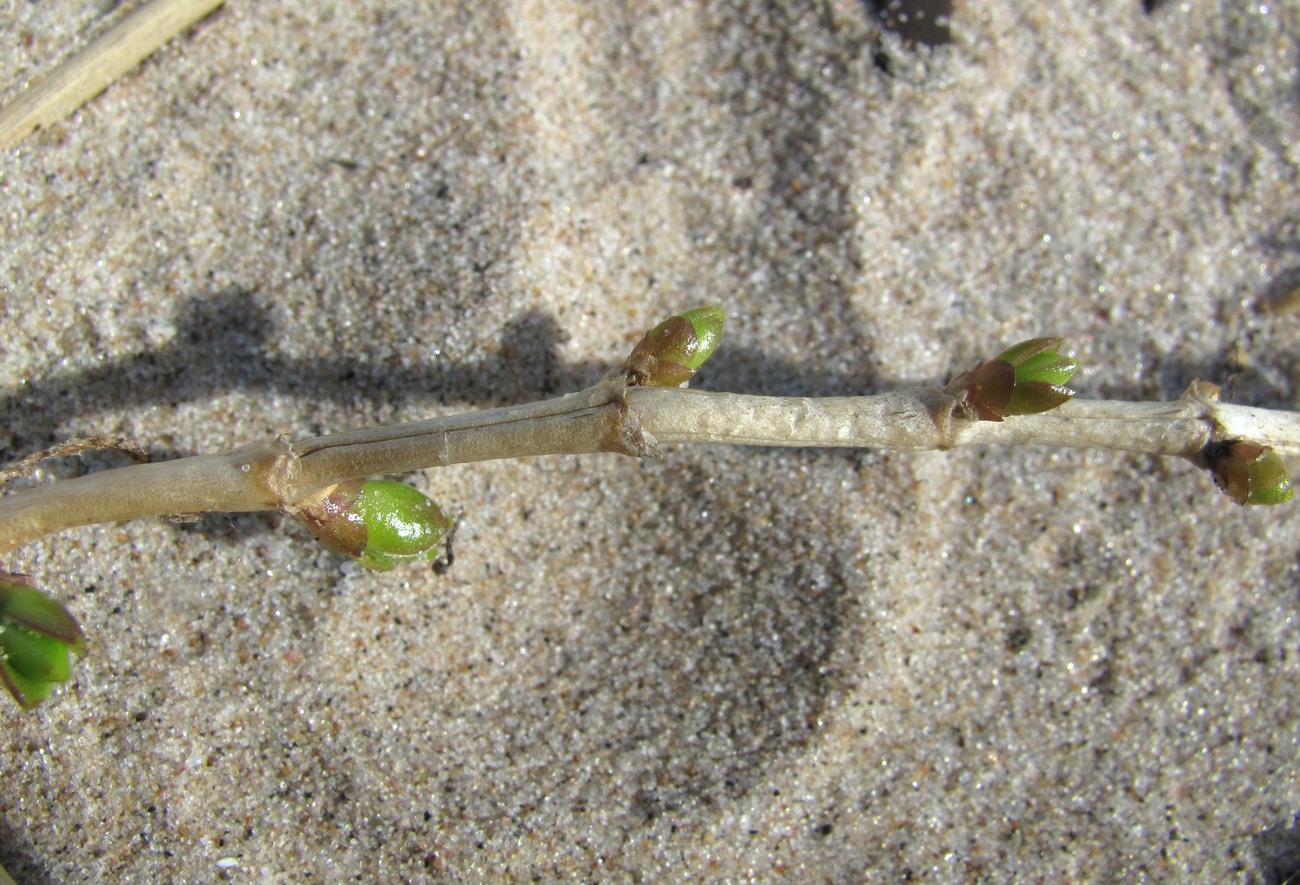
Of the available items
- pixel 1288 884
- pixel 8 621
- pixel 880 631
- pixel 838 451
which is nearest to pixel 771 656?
pixel 880 631

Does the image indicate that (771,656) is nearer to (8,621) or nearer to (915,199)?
(915,199)

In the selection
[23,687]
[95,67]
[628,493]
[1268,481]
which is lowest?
[1268,481]

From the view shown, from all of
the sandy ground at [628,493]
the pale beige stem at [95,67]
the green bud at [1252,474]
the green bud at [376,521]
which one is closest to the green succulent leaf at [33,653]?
the sandy ground at [628,493]

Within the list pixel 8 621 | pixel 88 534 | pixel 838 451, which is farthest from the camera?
pixel 838 451

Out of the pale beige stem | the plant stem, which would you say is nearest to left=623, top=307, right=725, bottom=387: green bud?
the plant stem

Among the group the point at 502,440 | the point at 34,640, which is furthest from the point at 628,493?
the point at 34,640

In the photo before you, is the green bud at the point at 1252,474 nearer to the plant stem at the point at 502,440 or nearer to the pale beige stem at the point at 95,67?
the plant stem at the point at 502,440

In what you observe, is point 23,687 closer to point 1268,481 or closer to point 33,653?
point 33,653
